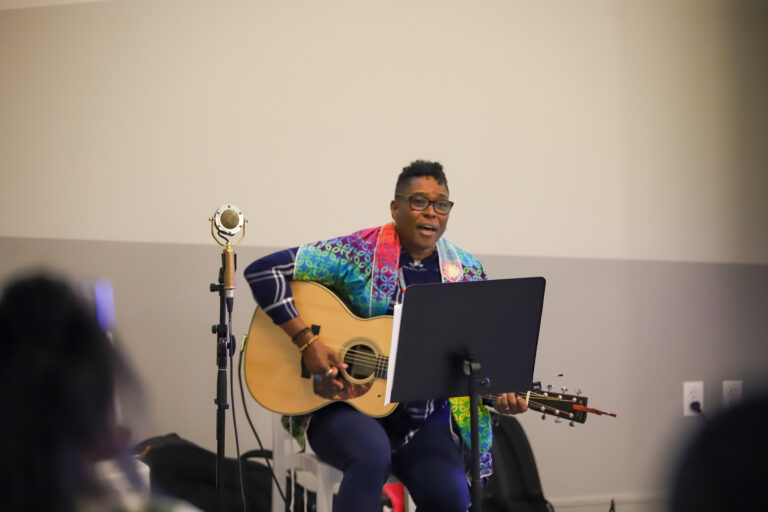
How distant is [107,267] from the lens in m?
3.03

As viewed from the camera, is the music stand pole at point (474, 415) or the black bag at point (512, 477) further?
the black bag at point (512, 477)

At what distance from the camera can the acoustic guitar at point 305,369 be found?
7.41ft

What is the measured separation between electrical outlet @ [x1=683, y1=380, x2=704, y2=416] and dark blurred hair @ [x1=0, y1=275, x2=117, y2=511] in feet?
10.7

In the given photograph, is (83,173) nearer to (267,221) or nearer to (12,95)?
(12,95)

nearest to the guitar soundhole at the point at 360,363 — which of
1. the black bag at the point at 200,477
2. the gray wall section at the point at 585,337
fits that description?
the black bag at the point at 200,477

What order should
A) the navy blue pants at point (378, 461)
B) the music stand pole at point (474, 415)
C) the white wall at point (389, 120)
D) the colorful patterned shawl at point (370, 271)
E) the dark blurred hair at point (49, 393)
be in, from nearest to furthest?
the dark blurred hair at point (49, 393) < the music stand pole at point (474, 415) < the navy blue pants at point (378, 461) < the colorful patterned shawl at point (370, 271) < the white wall at point (389, 120)

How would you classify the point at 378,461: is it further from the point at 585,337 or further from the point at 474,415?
the point at 585,337

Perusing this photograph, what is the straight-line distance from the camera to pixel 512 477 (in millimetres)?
2979

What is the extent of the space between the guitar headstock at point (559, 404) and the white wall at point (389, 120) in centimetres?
127

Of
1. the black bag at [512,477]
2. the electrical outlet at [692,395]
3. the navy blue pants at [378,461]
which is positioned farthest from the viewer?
the electrical outlet at [692,395]

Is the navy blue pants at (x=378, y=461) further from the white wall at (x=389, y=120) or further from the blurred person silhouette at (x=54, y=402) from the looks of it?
the blurred person silhouette at (x=54, y=402)

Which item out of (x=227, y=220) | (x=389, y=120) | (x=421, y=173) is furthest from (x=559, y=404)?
(x=389, y=120)

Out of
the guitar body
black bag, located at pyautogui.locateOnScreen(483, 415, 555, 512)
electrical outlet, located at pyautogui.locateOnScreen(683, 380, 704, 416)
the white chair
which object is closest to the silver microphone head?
the guitar body

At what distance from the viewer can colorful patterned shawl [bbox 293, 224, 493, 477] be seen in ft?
7.75
